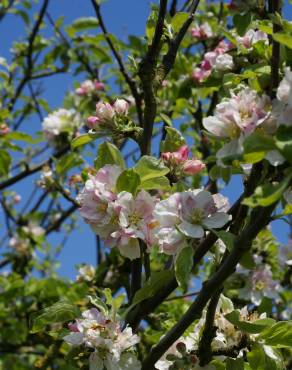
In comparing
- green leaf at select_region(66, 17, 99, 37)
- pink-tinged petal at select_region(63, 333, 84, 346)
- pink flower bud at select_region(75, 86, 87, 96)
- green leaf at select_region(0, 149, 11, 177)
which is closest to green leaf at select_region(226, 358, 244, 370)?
pink-tinged petal at select_region(63, 333, 84, 346)

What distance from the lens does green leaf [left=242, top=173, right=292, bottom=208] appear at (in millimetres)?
958

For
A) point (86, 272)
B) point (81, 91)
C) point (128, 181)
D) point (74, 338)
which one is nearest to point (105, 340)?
point (74, 338)

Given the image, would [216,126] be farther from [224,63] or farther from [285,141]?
[224,63]

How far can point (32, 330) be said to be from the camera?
5.05ft

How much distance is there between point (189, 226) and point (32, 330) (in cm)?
Answer: 54

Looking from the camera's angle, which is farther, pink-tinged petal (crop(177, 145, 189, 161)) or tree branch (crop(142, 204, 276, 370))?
pink-tinged petal (crop(177, 145, 189, 161))

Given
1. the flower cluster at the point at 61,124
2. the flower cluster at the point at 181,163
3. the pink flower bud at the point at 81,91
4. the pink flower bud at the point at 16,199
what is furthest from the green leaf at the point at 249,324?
the pink flower bud at the point at 16,199

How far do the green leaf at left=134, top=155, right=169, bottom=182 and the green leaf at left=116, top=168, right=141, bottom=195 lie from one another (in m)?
0.02

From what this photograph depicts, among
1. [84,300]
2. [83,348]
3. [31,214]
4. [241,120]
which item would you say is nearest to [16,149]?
[84,300]

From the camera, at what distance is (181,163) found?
1.61 m

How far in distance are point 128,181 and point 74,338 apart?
425mm

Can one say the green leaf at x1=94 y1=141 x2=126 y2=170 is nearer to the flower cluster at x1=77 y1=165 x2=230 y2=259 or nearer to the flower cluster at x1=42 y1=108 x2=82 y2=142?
the flower cluster at x1=77 y1=165 x2=230 y2=259

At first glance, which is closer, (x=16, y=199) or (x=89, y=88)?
(x=89, y=88)

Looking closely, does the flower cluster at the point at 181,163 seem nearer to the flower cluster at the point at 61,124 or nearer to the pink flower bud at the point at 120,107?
the pink flower bud at the point at 120,107
